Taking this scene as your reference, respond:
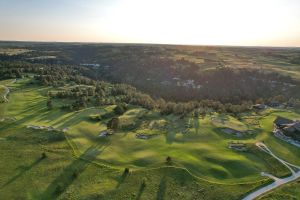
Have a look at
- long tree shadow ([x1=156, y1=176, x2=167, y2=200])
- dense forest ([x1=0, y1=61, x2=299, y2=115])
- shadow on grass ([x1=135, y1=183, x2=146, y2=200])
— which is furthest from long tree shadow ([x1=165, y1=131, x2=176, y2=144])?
dense forest ([x1=0, y1=61, x2=299, y2=115])

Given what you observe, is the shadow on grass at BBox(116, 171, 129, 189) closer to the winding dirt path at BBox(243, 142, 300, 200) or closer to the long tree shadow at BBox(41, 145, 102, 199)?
Answer: the long tree shadow at BBox(41, 145, 102, 199)

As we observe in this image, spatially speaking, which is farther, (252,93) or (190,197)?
(252,93)

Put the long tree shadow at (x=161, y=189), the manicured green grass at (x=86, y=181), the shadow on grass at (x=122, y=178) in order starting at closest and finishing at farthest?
the long tree shadow at (x=161, y=189) → the manicured green grass at (x=86, y=181) → the shadow on grass at (x=122, y=178)

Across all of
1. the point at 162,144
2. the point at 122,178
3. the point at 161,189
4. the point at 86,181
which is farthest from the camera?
the point at 162,144

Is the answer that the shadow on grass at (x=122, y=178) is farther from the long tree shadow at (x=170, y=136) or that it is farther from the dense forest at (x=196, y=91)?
the dense forest at (x=196, y=91)

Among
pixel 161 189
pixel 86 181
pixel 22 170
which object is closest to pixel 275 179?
pixel 161 189

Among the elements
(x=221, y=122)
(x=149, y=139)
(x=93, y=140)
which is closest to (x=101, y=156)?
(x=93, y=140)

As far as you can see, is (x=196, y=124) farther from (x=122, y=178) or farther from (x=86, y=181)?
(x=86, y=181)

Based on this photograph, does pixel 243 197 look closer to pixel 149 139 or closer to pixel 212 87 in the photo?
pixel 149 139

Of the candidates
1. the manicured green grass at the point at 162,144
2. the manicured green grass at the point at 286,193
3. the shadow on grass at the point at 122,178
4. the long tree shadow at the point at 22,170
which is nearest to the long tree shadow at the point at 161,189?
the manicured green grass at the point at 162,144
